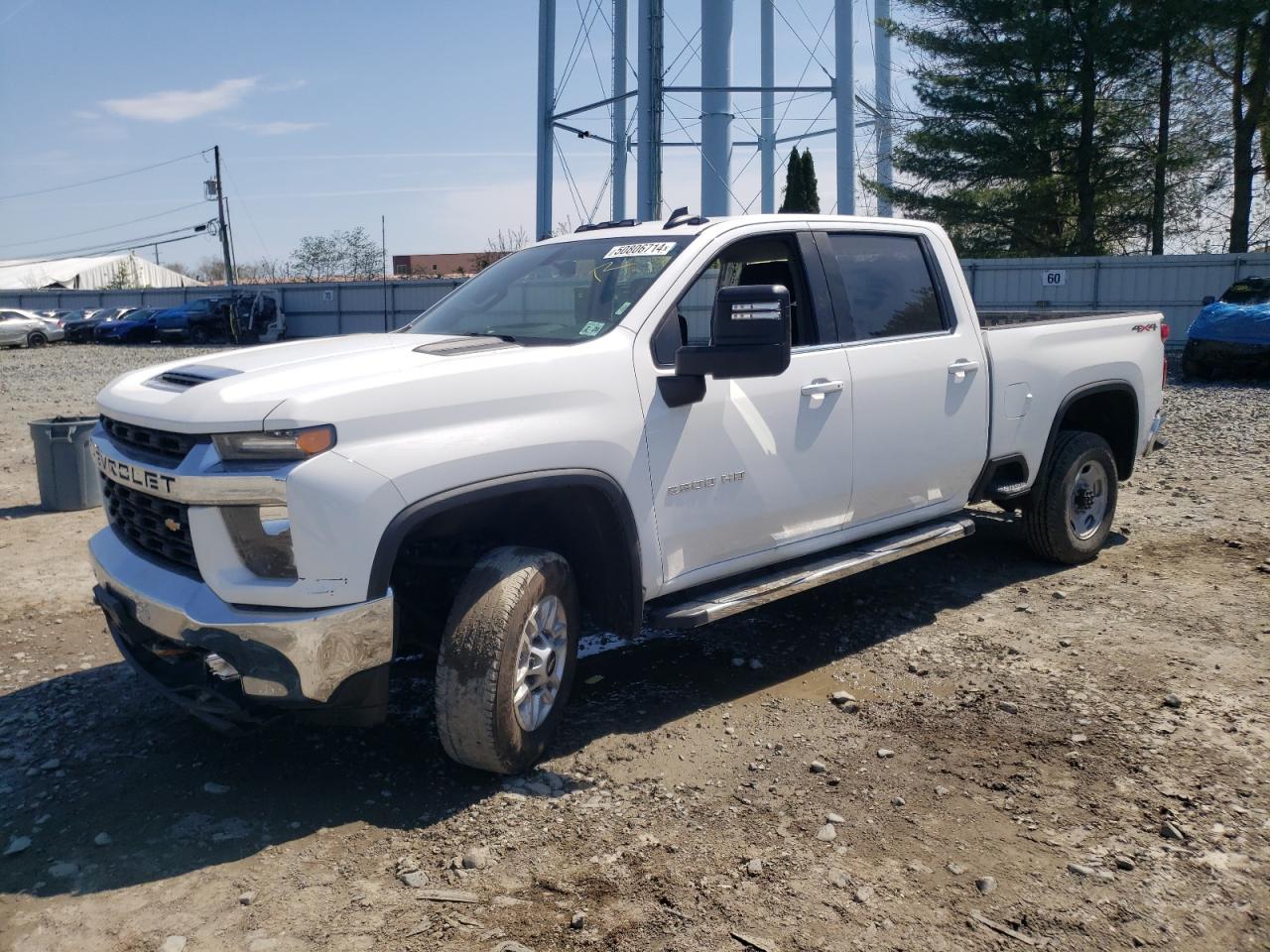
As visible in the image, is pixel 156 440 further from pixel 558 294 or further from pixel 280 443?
pixel 558 294

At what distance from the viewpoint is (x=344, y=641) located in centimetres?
344

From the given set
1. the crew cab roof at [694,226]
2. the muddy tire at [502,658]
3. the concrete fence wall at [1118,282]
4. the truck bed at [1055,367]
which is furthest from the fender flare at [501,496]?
the concrete fence wall at [1118,282]

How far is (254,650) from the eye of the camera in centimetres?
339

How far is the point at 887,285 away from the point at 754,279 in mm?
705

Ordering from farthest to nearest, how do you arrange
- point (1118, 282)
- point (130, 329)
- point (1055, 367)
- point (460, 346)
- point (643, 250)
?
point (130, 329)
point (1118, 282)
point (1055, 367)
point (643, 250)
point (460, 346)

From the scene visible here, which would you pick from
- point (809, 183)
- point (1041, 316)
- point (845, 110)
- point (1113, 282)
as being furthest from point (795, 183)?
point (1041, 316)

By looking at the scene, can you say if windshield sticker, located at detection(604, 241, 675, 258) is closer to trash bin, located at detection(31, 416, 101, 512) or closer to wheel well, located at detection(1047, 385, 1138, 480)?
wheel well, located at detection(1047, 385, 1138, 480)

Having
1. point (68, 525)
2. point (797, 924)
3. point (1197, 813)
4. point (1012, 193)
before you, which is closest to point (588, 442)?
point (797, 924)

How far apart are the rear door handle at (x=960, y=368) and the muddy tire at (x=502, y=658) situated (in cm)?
248

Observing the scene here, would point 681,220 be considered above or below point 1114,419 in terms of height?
above

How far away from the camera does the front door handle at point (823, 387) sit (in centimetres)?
474

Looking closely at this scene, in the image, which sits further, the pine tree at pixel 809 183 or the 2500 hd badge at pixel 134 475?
the pine tree at pixel 809 183

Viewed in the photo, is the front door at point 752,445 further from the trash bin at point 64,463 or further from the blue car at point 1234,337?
the blue car at point 1234,337

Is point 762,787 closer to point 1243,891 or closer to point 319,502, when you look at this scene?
point 1243,891
